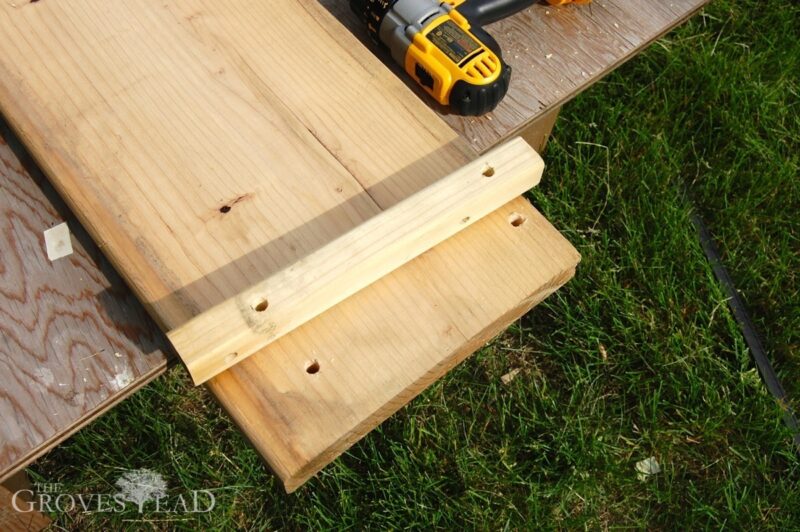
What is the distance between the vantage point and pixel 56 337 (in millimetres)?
1448

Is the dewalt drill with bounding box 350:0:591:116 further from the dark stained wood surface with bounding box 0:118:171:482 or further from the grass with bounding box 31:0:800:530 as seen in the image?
the grass with bounding box 31:0:800:530

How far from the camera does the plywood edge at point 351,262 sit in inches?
46.9

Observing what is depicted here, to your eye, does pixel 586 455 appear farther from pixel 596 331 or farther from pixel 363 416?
pixel 363 416

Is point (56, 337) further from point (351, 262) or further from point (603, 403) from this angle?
point (603, 403)

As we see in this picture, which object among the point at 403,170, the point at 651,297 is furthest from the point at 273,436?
the point at 651,297

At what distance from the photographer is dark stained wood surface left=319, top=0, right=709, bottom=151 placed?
1833 millimetres

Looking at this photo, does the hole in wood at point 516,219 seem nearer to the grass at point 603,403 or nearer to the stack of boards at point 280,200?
the stack of boards at point 280,200

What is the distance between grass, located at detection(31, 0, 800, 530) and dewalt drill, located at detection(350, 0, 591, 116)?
1.02 metres

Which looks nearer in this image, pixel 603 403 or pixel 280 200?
pixel 280 200

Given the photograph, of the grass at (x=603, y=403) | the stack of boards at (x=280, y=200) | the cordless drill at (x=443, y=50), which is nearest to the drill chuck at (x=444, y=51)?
the cordless drill at (x=443, y=50)

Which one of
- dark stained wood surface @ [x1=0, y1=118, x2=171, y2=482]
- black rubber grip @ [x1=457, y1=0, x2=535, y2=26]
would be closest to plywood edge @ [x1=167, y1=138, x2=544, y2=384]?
dark stained wood surface @ [x1=0, y1=118, x2=171, y2=482]

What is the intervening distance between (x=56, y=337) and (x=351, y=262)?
2.11 ft

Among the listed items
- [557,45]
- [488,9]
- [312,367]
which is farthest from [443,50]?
[312,367]

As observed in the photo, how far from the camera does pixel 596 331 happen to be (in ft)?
8.13
